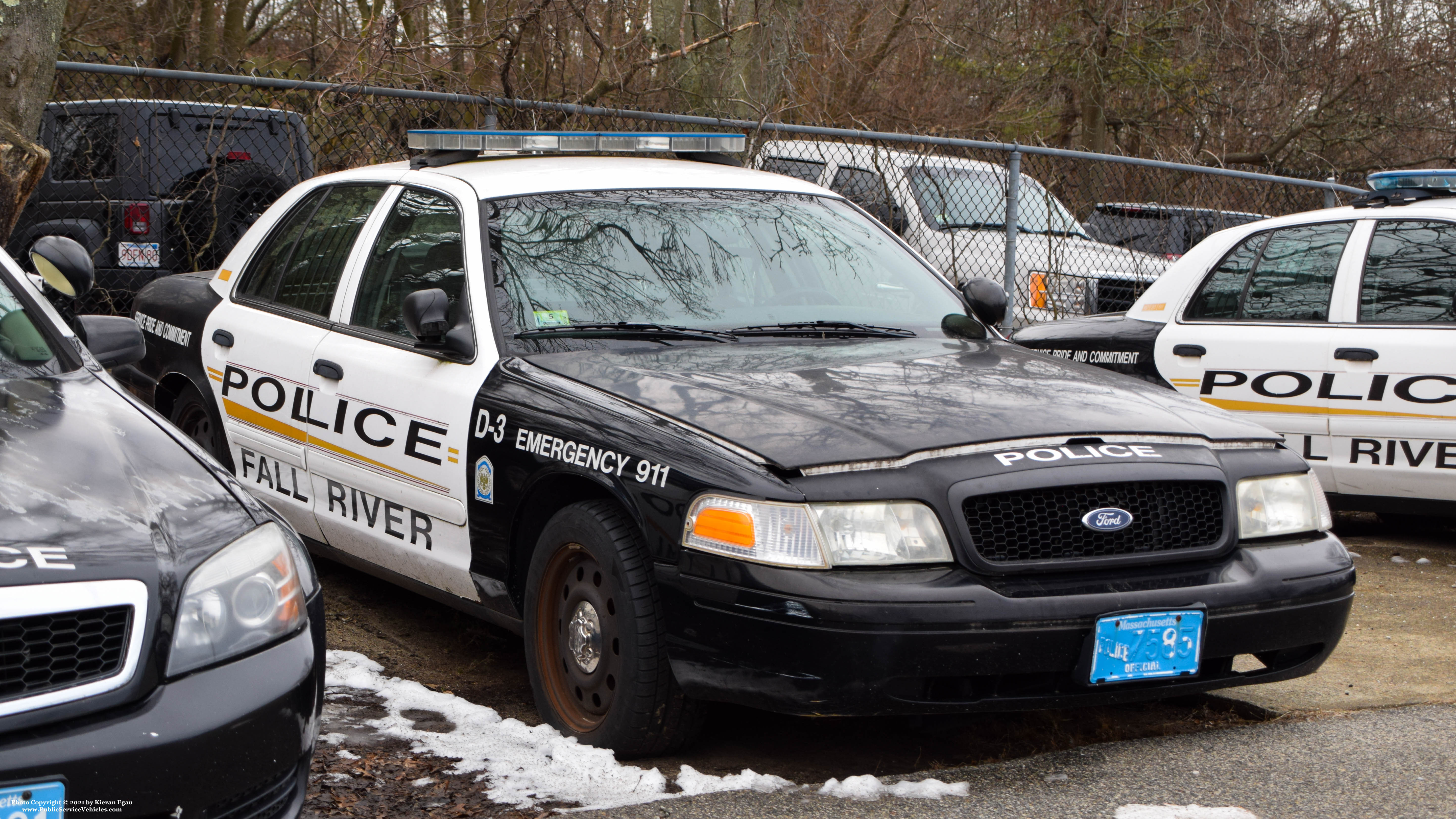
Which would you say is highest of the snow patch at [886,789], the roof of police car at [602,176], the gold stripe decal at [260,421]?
the roof of police car at [602,176]

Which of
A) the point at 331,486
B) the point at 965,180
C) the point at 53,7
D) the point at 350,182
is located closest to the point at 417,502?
the point at 331,486

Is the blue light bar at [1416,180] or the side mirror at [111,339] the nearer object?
the side mirror at [111,339]

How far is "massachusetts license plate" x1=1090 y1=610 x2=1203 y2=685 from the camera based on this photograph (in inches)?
128

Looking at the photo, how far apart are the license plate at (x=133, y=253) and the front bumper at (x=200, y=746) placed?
623 cm

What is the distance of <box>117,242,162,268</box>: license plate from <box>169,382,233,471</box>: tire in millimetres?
2805

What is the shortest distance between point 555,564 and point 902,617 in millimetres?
1045

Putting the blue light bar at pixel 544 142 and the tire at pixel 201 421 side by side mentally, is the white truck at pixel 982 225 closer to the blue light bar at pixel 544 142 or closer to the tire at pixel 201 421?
the blue light bar at pixel 544 142

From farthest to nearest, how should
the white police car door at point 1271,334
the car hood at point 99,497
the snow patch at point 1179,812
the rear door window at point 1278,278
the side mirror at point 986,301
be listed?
1. the rear door window at point 1278,278
2. the white police car door at point 1271,334
3. the side mirror at point 986,301
4. the snow patch at point 1179,812
5. the car hood at point 99,497

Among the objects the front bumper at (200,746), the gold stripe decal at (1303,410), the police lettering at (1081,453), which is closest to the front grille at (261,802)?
the front bumper at (200,746)

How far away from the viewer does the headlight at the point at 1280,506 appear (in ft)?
11.8

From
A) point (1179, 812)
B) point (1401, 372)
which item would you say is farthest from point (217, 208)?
point (1179, 812)

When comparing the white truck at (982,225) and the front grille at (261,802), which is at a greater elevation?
the white truck at (982,225)

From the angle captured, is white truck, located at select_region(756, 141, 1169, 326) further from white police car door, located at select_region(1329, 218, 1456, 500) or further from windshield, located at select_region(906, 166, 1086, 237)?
white police car door, located at select_region(1329, 218, 1456, 500)

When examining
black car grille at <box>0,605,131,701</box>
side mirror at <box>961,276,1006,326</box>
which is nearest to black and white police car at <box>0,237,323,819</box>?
black car grille at <box>0,605,131,701</box>
